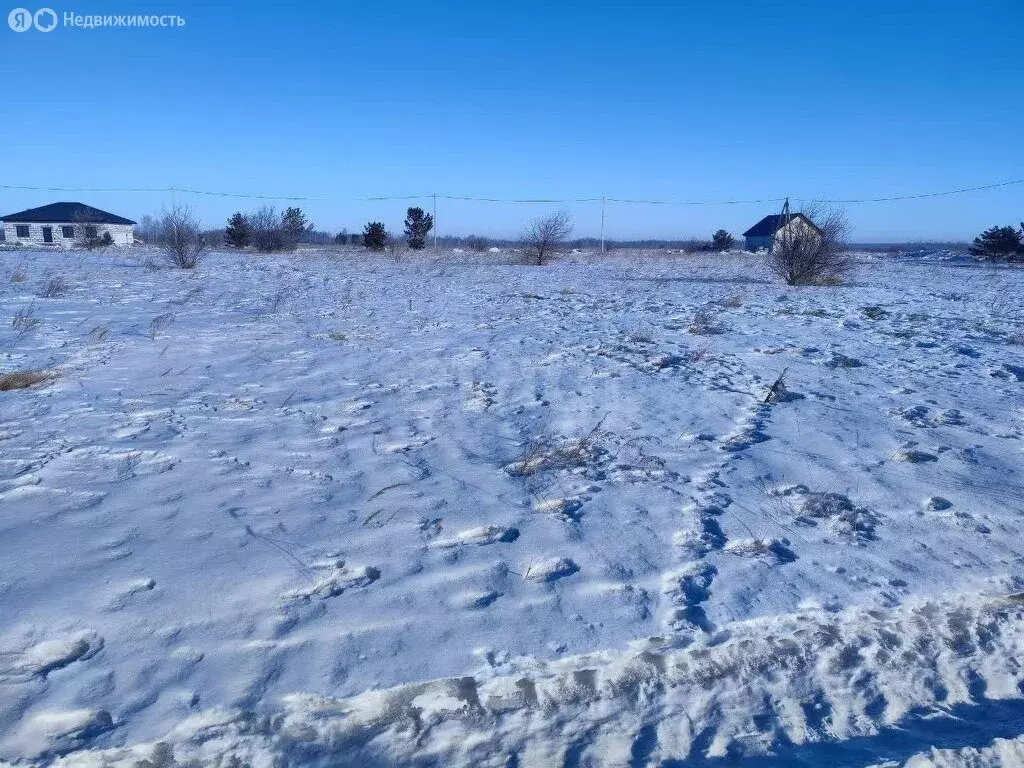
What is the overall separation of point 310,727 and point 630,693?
988 mm

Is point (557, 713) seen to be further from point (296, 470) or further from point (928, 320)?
point (928, 320)

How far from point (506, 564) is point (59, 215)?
178 ft

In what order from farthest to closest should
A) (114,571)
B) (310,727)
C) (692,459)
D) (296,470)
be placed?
1. (692,459)
2. (296,470)
3. (114,571)
4. (310,727)

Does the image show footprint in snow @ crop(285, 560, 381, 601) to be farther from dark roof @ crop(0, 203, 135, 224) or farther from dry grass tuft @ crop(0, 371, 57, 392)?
dark roof @ crop(0, 203, 135, 224)

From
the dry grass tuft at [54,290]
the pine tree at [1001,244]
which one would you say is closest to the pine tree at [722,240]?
the pine tree at [1001,244]

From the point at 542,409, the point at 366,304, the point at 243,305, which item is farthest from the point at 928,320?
the point at 243,305

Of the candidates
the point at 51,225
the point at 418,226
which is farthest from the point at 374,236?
the point at 51,225

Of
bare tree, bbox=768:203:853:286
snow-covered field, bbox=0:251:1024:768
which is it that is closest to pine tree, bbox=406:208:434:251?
bare tree, bbox=768:203:853:286

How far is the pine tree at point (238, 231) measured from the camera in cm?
3616

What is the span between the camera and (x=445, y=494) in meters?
3.45

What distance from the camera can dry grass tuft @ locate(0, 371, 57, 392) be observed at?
4945 millimetres

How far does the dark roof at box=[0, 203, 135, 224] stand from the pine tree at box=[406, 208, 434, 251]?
19.7 meters

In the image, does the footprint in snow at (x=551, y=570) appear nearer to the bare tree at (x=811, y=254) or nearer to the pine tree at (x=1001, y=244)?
the bare tree at (x=811, y=254)

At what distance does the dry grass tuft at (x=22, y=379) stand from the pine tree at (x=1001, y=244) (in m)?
40.4
